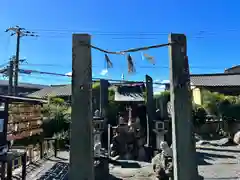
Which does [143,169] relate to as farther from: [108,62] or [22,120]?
[108,62]

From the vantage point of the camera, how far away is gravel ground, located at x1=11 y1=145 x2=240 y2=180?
25.3 ft

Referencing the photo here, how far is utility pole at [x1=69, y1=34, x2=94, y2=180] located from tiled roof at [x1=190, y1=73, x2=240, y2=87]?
20128 mm

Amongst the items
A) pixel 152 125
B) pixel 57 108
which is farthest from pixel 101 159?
pixel 57 108

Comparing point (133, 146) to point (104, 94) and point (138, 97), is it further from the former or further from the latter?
point (138, 97)

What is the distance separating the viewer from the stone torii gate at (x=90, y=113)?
3.63m

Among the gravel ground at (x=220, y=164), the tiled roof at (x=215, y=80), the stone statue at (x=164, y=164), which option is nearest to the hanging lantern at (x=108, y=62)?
the stone statue at (x=164, y=164)

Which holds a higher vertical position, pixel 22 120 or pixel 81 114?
pixel 81 114

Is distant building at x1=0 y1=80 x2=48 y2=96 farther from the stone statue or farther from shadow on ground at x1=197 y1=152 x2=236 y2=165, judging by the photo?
the stone statue

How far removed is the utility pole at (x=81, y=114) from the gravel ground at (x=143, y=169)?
4.19 m

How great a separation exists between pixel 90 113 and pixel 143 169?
21.1ft

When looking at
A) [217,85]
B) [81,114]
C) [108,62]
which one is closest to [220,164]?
[108,62]

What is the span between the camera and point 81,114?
367cm

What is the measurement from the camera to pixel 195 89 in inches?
882

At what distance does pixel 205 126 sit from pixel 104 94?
9.02 metres
